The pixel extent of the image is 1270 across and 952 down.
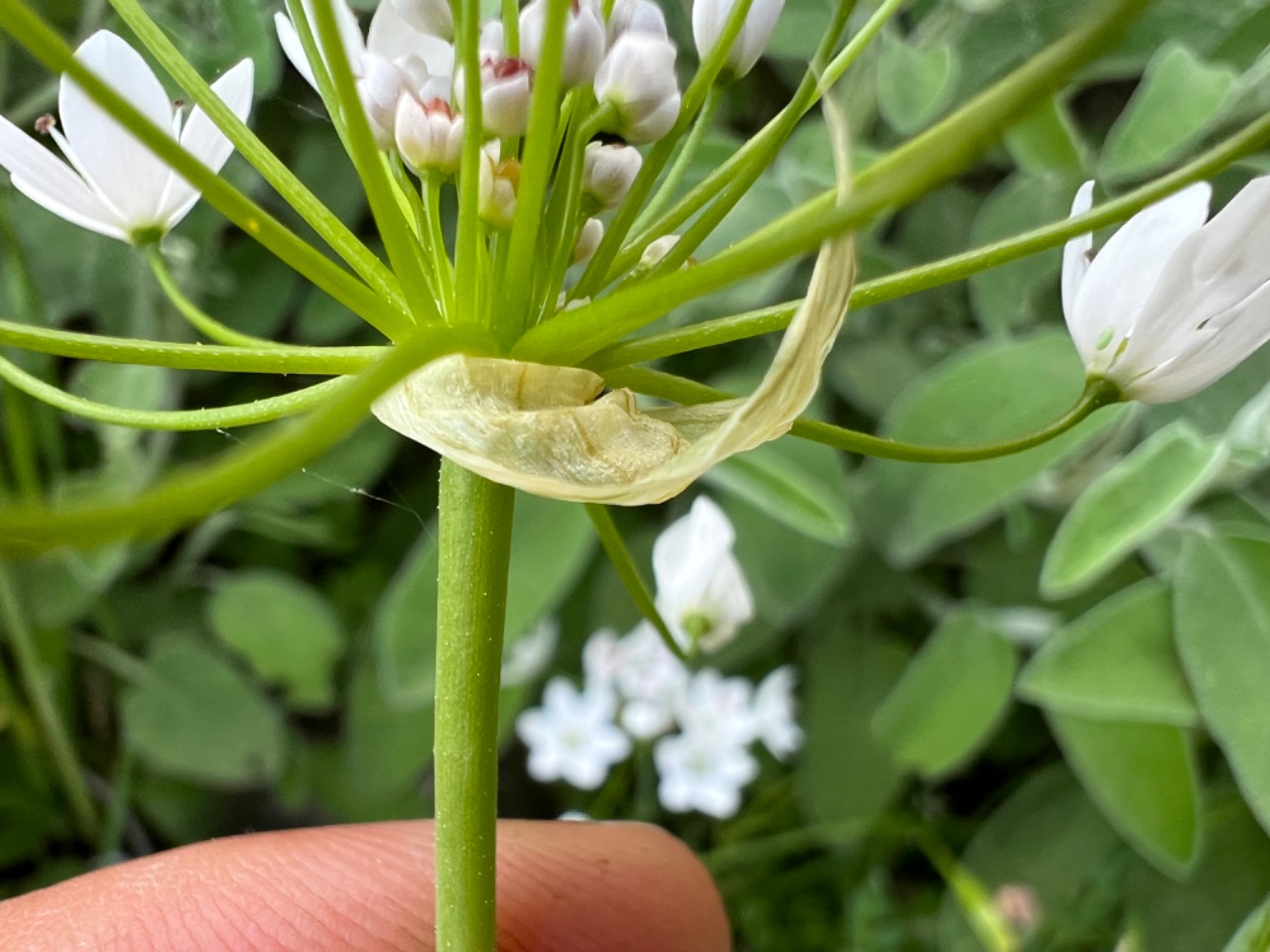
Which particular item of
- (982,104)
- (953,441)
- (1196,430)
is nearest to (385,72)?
(982,104)

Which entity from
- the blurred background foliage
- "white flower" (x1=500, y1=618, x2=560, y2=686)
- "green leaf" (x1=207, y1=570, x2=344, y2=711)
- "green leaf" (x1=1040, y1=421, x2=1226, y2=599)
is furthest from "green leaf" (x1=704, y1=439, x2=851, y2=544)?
"green leaf" (x1=207, y1=570, x2=344, y2=711)

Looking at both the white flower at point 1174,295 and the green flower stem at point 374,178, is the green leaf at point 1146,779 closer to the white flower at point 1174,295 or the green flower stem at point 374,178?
the white flower at point 1174,295

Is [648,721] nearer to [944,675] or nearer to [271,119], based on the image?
[944,675]

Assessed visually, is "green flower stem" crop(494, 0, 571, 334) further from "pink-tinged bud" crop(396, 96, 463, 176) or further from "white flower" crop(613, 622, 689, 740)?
"white flower" crop(613, 622, 689, 740)

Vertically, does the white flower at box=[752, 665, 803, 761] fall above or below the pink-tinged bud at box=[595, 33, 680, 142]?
below

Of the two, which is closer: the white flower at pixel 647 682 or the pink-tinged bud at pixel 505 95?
the pink-tinged bud at pixel 505 95

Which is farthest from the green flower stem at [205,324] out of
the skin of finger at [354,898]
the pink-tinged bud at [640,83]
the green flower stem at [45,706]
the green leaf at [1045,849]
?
the green leaf at [1045,849]

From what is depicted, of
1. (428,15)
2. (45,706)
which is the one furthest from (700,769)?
(428,15)
